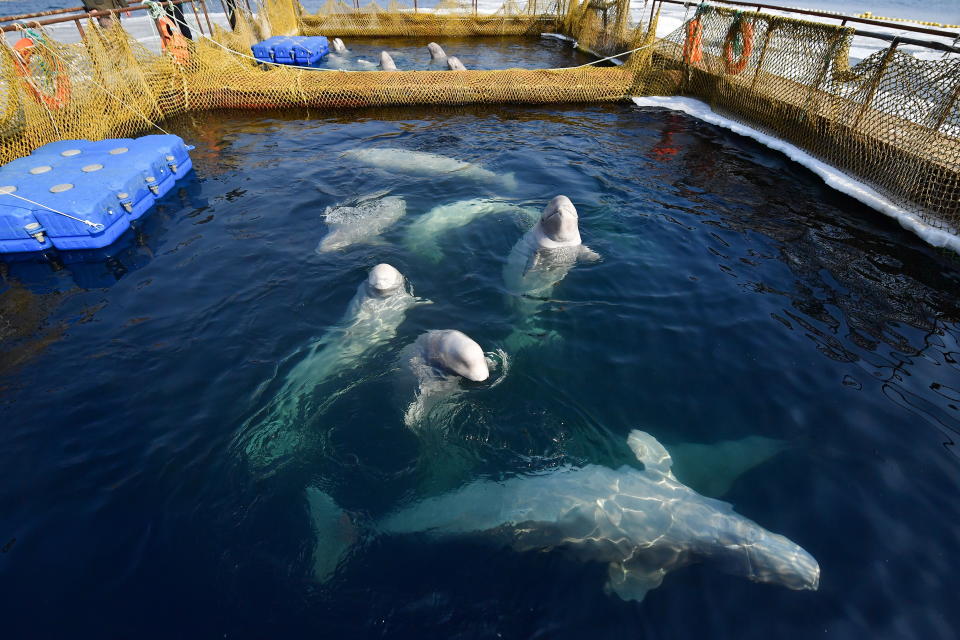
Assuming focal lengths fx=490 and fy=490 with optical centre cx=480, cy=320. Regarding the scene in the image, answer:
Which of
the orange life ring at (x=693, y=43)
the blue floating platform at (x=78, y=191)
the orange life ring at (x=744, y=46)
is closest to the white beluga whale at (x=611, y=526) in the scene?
the blue floating platform at (x=78, y=191)

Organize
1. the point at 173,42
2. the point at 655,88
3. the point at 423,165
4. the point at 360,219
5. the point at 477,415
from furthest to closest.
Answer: the point at 655,88 → the point at 173,42 → the point at 423,165 → the point at 360,219 → the point at 477,415

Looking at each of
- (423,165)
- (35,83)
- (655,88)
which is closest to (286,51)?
(35,83)

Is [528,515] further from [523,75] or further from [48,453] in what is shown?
[523,75]

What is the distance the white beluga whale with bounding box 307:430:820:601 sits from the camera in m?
3.95

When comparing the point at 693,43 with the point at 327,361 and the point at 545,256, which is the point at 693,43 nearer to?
the point at 545,256

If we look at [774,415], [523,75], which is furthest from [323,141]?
[774,415]

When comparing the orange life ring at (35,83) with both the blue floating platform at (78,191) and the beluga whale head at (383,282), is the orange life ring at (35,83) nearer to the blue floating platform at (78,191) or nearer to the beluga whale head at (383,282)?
the blue floating platform at (78,191)

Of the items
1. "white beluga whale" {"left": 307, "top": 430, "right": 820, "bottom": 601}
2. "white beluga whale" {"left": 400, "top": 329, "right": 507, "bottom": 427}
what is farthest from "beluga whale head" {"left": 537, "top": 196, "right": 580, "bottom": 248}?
"white beluga whale" {"left": 307, "top": 430, "right": 820, "bottom": 601}

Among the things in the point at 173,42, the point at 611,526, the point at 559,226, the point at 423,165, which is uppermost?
the point at 173,42

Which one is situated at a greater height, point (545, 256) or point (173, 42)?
point (173, 42)

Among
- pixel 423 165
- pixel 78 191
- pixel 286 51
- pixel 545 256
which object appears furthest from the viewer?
pixel 286 51

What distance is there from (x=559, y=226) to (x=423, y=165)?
199 inches

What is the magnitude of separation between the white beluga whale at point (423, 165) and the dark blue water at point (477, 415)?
138cm

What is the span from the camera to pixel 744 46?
12930mm
